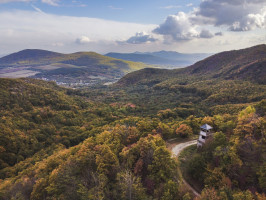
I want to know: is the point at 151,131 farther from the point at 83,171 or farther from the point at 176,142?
the point at 83,171

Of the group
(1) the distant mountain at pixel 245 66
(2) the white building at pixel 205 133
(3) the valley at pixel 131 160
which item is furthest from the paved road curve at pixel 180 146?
(1) the distant mountain at pixel 245 66

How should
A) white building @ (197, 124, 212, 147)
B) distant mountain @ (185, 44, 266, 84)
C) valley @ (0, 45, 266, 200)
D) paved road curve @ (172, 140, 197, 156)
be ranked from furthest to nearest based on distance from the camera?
distant mountain @ (185, 44, 266, 84)
paved road curve @ (172, 140, 197, 156)
white building @ (197, 124, 212, 147)
valley @ (0, 45, 266, 200)

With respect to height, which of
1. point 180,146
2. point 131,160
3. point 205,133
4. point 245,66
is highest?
point 245,66

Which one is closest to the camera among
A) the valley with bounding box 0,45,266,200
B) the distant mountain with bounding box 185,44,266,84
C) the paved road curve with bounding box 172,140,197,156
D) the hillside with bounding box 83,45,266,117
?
the valley with bounding box 0,45,266,200

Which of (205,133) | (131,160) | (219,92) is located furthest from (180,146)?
(219,92)

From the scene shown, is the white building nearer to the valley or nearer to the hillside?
the valley

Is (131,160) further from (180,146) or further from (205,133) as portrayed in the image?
(205,133)

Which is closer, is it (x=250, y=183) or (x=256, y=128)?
(x=250, y=183)

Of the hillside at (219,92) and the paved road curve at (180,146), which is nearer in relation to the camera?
the paved road curve at (180,146)

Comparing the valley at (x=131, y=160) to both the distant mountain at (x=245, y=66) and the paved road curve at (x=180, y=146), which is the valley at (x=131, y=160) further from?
the distant mountain at (x=245, y=66)

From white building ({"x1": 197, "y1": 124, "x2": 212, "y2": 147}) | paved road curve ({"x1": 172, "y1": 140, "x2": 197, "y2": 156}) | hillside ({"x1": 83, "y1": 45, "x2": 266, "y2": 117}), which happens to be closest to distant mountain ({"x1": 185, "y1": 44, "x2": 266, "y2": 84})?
hillside ({"x1": 83, "y1": 45, "x2": 266, "y2": 117})

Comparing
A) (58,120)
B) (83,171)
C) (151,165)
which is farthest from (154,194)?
(58,120)
